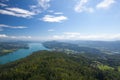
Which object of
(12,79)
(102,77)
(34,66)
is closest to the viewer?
(12,79)

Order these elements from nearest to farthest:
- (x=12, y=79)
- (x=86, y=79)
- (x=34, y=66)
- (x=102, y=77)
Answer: (x=12, y=79) → (x=86, y=79) → (x=102, y=77) → (x=34, y=66)

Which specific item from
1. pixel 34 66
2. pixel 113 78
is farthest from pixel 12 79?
pixel 113 78

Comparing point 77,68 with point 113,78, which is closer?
point 113,78

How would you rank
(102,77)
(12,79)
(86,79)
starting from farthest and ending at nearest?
1. (102,77)
2. (86,79)
3. (12,79)

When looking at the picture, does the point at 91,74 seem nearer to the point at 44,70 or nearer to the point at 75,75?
the point at 75,75

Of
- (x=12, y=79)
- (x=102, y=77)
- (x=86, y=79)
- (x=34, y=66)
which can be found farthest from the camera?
(x=34, y=66)

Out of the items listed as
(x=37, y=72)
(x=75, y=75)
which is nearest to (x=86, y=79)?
(x=75, y=75)

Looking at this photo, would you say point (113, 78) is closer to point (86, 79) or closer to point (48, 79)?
point (86, 79)

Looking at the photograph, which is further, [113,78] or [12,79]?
[113,78]

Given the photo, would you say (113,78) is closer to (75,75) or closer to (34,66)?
(75,75)
